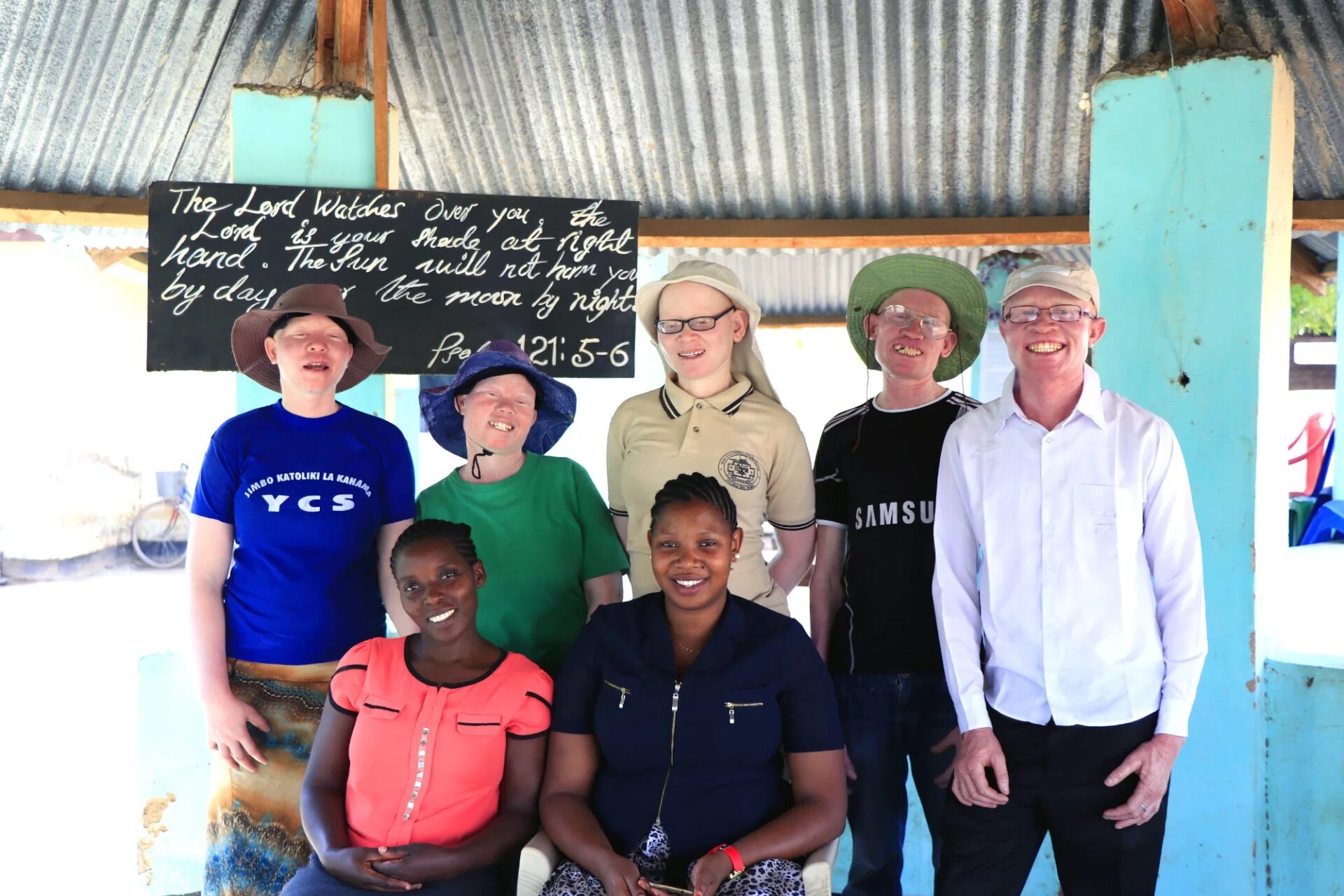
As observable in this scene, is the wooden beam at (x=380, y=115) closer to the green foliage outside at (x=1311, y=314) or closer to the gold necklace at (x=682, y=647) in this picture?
the gold necklace at (x=682, y=647)

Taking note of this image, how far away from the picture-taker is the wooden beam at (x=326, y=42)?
158 inches

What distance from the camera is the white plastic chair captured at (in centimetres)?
227

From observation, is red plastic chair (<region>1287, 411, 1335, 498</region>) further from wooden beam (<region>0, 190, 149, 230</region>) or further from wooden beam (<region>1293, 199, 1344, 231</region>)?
wooden beam (<region>0, 190, 149, 230</region>)

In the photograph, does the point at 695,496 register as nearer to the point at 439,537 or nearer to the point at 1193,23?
the point at 439,537

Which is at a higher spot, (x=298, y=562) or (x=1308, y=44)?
(x=1308, y=44)

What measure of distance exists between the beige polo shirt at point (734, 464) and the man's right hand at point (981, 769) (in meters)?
0.56

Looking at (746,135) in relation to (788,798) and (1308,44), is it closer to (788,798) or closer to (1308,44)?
(1308,44)

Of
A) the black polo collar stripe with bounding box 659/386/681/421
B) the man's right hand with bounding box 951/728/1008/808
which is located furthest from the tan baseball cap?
the man's right hand with bounding box 951/728/1008/808

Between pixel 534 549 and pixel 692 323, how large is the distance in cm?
69

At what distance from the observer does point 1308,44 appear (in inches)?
149

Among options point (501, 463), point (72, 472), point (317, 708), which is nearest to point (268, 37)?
point (501, 463)

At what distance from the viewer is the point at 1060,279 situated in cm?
233

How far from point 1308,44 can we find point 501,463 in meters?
3.16

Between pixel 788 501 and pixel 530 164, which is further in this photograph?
pixel 530 164
